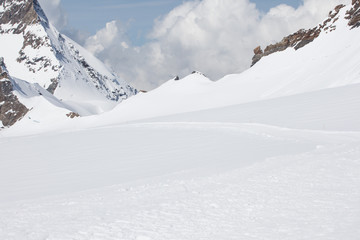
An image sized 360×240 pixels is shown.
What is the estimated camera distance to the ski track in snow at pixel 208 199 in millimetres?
6148

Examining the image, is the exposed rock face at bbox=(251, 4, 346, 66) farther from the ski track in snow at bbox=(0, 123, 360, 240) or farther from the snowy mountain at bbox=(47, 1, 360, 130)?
the ski track in snow at bbox=(0, 123, 360, 240)

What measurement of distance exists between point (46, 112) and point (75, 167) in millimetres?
142619

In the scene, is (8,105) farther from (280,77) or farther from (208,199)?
(208,199)

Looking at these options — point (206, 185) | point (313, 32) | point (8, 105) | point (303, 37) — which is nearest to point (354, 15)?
point (313, 32)

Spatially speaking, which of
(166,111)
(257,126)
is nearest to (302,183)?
(257,126)

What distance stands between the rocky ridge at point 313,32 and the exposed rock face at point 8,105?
13256cm

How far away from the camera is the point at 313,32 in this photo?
2255 inches

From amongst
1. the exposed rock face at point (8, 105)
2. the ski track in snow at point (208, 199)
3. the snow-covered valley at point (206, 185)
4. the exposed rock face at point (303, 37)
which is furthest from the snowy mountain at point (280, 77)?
the exposed rock face at point (8, 105)

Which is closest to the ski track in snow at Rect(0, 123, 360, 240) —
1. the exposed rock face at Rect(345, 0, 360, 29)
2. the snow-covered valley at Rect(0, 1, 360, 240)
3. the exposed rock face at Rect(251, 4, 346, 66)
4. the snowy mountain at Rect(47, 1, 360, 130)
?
the snow-covered valley at Rect(0, 1, 360, 240)

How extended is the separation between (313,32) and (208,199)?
5512 centimetres

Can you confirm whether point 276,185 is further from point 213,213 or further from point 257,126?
point 257,126

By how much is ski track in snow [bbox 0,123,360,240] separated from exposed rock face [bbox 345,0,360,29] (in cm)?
4298

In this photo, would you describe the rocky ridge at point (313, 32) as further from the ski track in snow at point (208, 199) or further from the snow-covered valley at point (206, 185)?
the ski track in snow at point (208, 199)

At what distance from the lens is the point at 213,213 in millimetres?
6875
